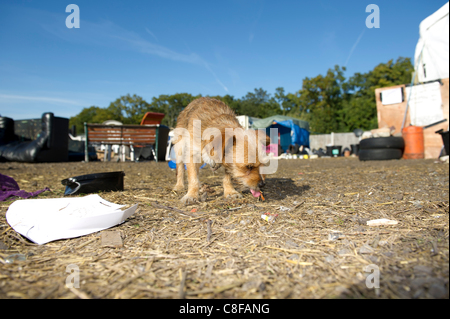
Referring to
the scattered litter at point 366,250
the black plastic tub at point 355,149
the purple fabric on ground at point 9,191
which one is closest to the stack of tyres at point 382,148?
the black plastic tub at point 355,149

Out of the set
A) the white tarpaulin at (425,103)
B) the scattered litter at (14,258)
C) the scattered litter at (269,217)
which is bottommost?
the scattered litter at (14,258)

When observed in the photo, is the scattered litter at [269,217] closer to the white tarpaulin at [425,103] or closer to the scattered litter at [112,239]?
the scattered litter at [112,239]

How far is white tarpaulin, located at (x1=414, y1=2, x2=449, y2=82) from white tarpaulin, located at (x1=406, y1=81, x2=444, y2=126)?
125 centimetres

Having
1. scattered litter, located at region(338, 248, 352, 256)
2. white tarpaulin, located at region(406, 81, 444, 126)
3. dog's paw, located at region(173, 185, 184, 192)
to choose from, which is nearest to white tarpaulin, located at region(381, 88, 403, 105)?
white tarpaulin, located at region(406, 81, 444, 126)

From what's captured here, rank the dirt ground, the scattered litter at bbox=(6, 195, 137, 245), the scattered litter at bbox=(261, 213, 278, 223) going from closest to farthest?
the dirt ground, the scattered litter at bbox=(6, 195, 137, 245), the scattered litter at bbox=(261, 213, 278, 223)

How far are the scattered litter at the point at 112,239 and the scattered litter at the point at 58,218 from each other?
0.58 ft

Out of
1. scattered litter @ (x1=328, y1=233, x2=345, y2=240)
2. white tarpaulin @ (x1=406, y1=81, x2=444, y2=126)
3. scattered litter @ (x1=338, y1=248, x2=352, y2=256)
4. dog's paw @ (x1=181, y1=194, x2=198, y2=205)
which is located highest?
white tarpaulin @ (x1=406, y1=81, x2=444, y2=126)

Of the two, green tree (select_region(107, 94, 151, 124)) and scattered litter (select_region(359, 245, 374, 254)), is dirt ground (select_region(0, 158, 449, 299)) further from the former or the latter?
green tree (select_region(107, 94, 151, 124))

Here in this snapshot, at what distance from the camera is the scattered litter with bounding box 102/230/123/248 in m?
2.38

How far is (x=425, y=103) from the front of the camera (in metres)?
15.3

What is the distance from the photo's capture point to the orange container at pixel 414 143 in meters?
13.5
